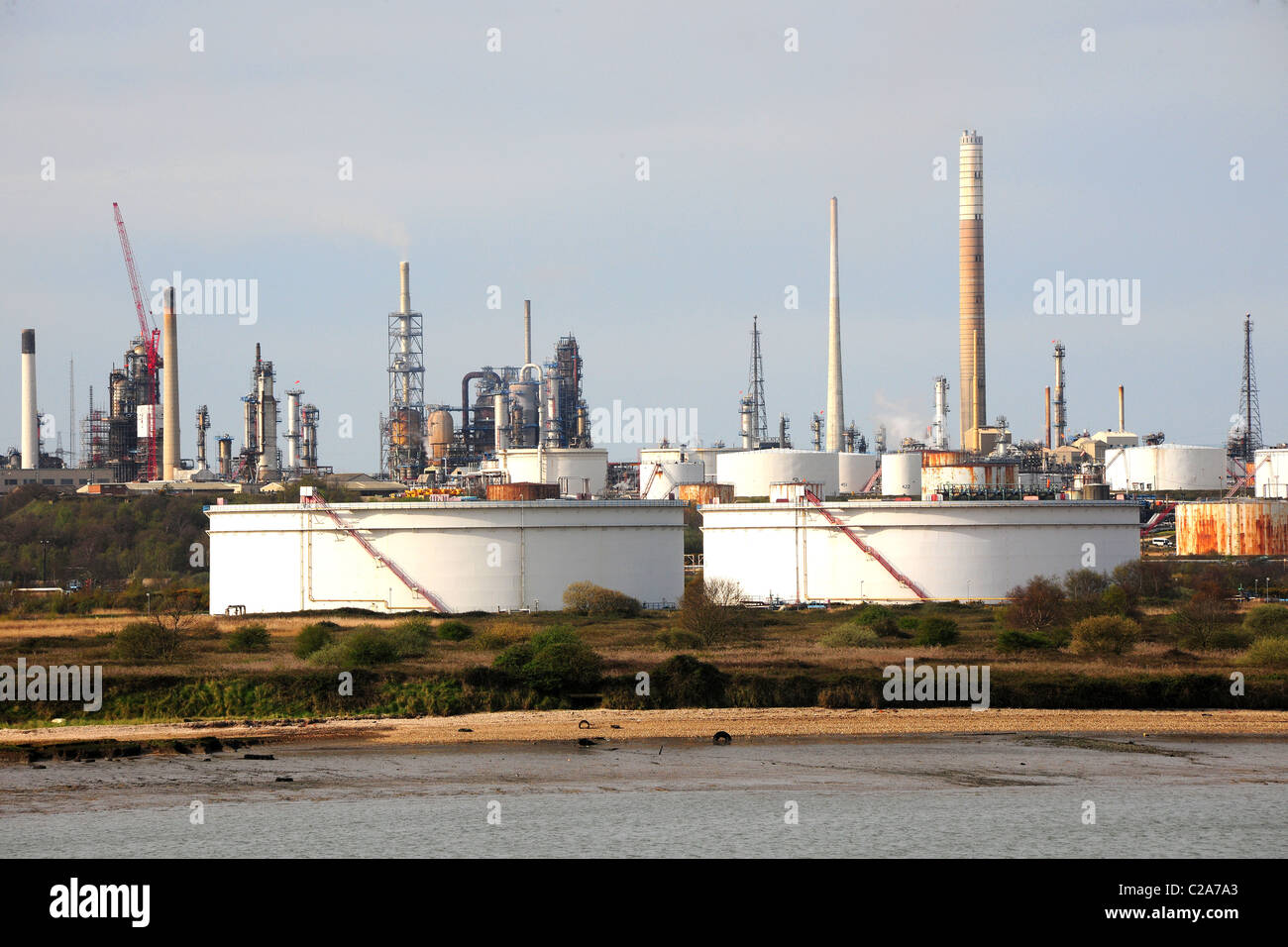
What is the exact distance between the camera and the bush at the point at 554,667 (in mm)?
48000

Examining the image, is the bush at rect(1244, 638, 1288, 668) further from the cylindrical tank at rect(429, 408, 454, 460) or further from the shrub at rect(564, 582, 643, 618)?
the cylindrical tank at rect(429, 408, 454, 460)

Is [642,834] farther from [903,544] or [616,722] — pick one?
[903,544]

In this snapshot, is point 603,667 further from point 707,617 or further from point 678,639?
point 707,617

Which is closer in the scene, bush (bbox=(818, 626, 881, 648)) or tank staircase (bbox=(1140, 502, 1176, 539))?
bush (bbox=(818, 626, 881, 648))

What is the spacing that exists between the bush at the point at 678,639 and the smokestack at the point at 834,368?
71058mm

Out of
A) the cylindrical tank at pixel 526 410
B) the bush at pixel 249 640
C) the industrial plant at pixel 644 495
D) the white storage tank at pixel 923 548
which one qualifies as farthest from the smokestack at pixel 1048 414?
the bush at pixel 249 640

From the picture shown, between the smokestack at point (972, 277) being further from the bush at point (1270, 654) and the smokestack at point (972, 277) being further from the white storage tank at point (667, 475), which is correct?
the bush at point (1270, 654)

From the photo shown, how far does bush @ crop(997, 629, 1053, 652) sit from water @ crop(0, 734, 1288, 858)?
13.7 metres

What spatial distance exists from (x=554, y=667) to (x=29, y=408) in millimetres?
126111

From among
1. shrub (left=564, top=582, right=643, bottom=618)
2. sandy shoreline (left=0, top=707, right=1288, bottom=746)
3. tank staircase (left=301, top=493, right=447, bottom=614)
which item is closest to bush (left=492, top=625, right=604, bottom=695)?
sandy shoreline (left=0, top=707, right=1288, bottom=746)

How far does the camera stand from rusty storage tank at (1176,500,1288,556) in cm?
10244

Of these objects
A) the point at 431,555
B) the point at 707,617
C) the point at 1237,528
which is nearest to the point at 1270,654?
the point at 707,617

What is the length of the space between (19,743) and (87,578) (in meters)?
66.3
